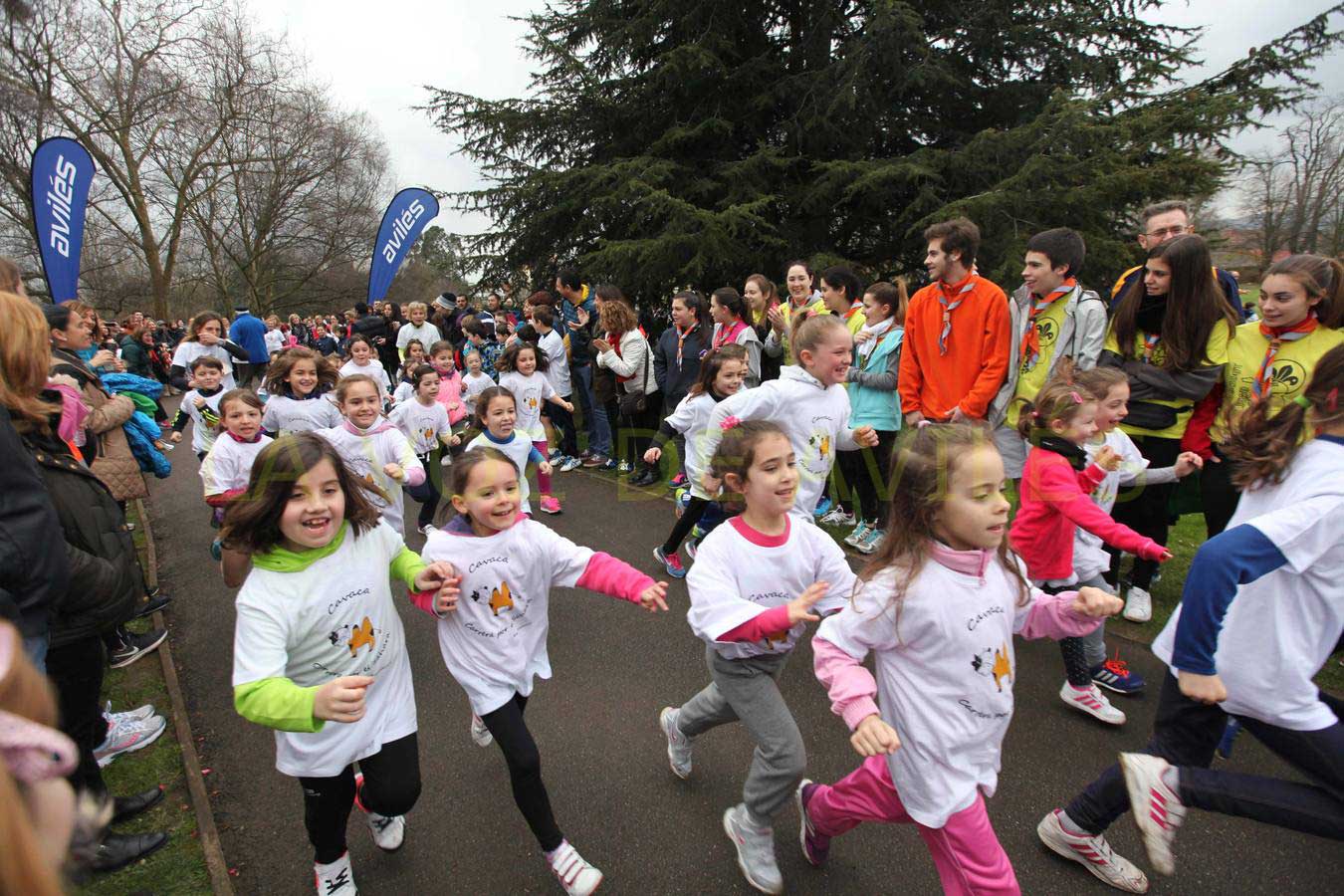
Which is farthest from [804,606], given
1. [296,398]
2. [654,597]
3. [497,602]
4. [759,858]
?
[296,398]

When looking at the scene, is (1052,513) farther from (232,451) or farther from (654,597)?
(232,451)

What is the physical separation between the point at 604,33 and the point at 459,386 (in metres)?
8.06

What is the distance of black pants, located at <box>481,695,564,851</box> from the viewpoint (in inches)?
91.6

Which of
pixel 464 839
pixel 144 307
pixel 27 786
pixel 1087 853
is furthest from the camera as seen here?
pixel 144 307

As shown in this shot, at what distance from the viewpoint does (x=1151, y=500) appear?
13.1ft

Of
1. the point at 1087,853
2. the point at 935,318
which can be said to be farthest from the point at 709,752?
the point at 935,318

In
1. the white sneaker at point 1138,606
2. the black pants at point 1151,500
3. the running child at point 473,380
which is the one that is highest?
the running child at point 473,380

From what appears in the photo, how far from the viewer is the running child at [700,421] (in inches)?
184

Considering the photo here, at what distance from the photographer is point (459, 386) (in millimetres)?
7410

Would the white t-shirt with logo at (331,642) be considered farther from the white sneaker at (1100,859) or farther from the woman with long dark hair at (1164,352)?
the woman with long dark hair at (1164,352)

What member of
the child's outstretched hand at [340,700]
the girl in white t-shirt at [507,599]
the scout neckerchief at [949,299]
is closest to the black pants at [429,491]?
the girl in white t-shirt at [507,599]

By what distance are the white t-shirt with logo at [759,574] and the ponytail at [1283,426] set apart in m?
1.32

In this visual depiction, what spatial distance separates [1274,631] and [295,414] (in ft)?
21.2

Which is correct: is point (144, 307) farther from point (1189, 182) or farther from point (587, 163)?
point (1189, 182)
